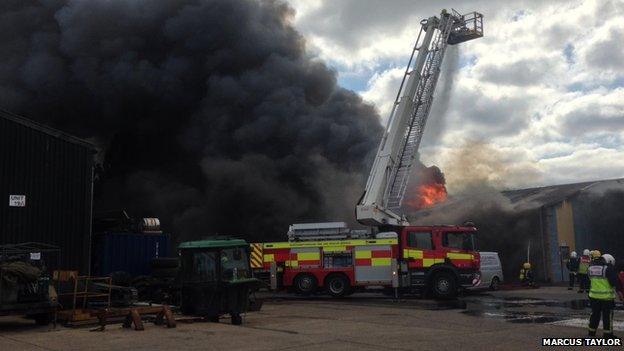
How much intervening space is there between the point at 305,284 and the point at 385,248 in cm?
274

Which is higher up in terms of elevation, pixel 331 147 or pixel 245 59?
pixel 245 59

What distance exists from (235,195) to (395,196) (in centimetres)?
888

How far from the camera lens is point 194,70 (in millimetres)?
27703

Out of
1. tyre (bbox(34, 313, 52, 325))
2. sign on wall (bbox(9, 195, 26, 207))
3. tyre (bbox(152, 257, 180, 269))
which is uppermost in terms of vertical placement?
sign on wall (bbox(9, 195, 26, 207))

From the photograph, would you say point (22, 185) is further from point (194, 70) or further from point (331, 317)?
point (194, 70)

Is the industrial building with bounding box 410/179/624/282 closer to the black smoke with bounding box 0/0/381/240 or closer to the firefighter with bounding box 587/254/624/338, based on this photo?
the black smoke with bounding box 0/0/381/240

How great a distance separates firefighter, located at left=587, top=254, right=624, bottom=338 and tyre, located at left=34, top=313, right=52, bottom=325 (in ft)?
30.8

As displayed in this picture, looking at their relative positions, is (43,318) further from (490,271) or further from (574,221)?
(574,221)

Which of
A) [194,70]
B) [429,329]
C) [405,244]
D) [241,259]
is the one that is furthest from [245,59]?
[429,329]

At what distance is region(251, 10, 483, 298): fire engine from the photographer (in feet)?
51.9

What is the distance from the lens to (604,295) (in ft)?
26.3

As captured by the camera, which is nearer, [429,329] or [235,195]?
[429,329]

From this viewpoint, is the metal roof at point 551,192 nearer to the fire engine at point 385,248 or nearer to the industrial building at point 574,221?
the industrial building at point 574,221

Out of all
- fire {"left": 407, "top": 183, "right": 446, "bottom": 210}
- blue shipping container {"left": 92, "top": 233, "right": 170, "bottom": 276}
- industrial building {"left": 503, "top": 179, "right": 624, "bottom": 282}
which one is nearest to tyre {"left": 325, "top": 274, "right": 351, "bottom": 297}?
blue shipping container {"left": 92, "top": 233, "right": 170, "bottom": 276}
